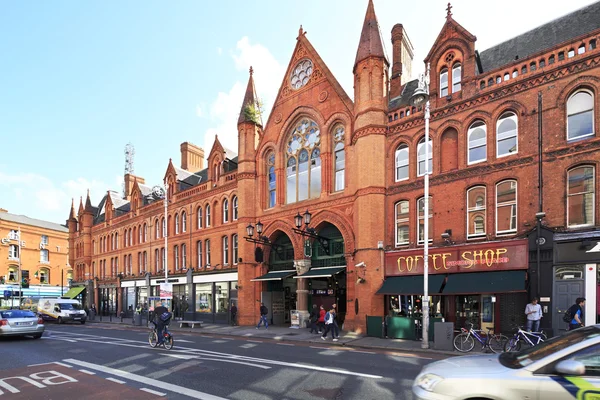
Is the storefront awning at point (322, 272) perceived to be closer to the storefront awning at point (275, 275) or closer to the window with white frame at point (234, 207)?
Result: the storefront awning at point (275, 275)

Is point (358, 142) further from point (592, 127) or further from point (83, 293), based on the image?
point (83, 293)

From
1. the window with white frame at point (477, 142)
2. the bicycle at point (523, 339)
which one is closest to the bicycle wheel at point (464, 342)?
the bicycle at point (523, 339)

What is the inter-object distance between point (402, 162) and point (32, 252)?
6270cm

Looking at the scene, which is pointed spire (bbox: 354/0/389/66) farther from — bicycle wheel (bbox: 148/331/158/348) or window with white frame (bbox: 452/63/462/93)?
bicycle wheel (bbox: 148/331/158/348)

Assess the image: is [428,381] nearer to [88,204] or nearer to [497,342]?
[497,342]

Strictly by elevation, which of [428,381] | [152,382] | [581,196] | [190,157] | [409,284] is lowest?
[152,382]

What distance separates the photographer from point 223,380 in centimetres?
909

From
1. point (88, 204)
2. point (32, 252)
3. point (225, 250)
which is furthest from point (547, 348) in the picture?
point (32, 252)

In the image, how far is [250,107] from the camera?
28.4 meters

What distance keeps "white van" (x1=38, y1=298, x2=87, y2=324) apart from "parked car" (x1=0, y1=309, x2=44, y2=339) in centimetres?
1367

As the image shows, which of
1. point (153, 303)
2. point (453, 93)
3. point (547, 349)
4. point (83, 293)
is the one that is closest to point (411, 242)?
point (453, 93)

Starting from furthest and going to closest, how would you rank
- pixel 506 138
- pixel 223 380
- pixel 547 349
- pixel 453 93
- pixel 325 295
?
pixel 325 295 < pixel 453 93 < pixel 506 138 < pixel 223 380 < pixel 547 349

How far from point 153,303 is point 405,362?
2265 cm

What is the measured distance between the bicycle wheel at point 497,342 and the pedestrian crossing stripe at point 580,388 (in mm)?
10302
